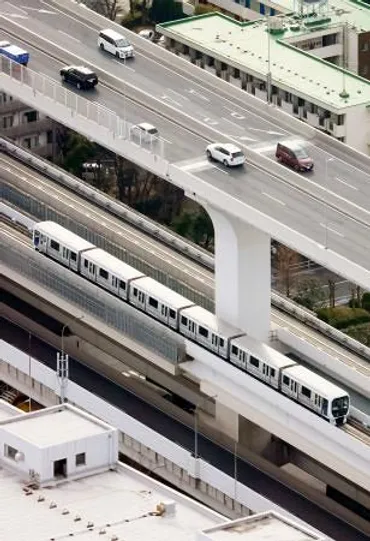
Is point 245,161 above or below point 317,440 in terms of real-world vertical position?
above

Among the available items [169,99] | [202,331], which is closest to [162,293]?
[202,331]

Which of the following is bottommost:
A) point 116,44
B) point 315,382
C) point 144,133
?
point 315,382

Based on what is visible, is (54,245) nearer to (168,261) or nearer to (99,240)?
(99,240)

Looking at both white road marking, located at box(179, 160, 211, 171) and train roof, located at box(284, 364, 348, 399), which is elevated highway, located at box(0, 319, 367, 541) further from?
white road marking, located at box(179, 160, 211, 171)

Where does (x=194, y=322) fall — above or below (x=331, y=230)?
below

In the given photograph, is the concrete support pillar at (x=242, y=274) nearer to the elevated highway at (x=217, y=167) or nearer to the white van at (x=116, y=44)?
the elevated highway at (x=217, y=167)

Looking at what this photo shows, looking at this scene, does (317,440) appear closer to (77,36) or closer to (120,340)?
(120,340)

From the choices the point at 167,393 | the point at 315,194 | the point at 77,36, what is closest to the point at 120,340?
the point at 167,393
